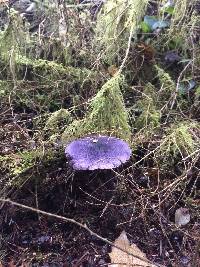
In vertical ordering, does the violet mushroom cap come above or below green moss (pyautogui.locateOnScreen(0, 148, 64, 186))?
above

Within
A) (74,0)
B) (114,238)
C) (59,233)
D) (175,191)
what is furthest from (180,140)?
(74,0)

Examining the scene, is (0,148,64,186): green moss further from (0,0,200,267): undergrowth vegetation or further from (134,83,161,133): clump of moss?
(134,83,161,133): clump of moss

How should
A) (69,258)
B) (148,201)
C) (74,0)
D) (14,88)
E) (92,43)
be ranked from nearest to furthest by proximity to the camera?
(69,258) → (148,201) → (14,88) → (92,43) → (74,0)

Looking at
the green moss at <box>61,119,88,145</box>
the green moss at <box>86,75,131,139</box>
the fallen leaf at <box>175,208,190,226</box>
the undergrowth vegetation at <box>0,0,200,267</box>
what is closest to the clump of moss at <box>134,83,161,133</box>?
the undergrowth vegetation at <box>0,0,200,267</box>

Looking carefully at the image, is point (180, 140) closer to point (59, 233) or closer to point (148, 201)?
point (148, 201)

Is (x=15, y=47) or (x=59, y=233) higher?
(x=15, y=47)

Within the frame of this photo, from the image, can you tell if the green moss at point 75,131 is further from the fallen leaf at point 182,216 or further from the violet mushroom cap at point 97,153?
the fallen leaf at point 182,216

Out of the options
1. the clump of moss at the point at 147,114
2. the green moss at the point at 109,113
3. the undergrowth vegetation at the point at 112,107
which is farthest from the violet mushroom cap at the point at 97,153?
the clump of moss at the point at 147,114
